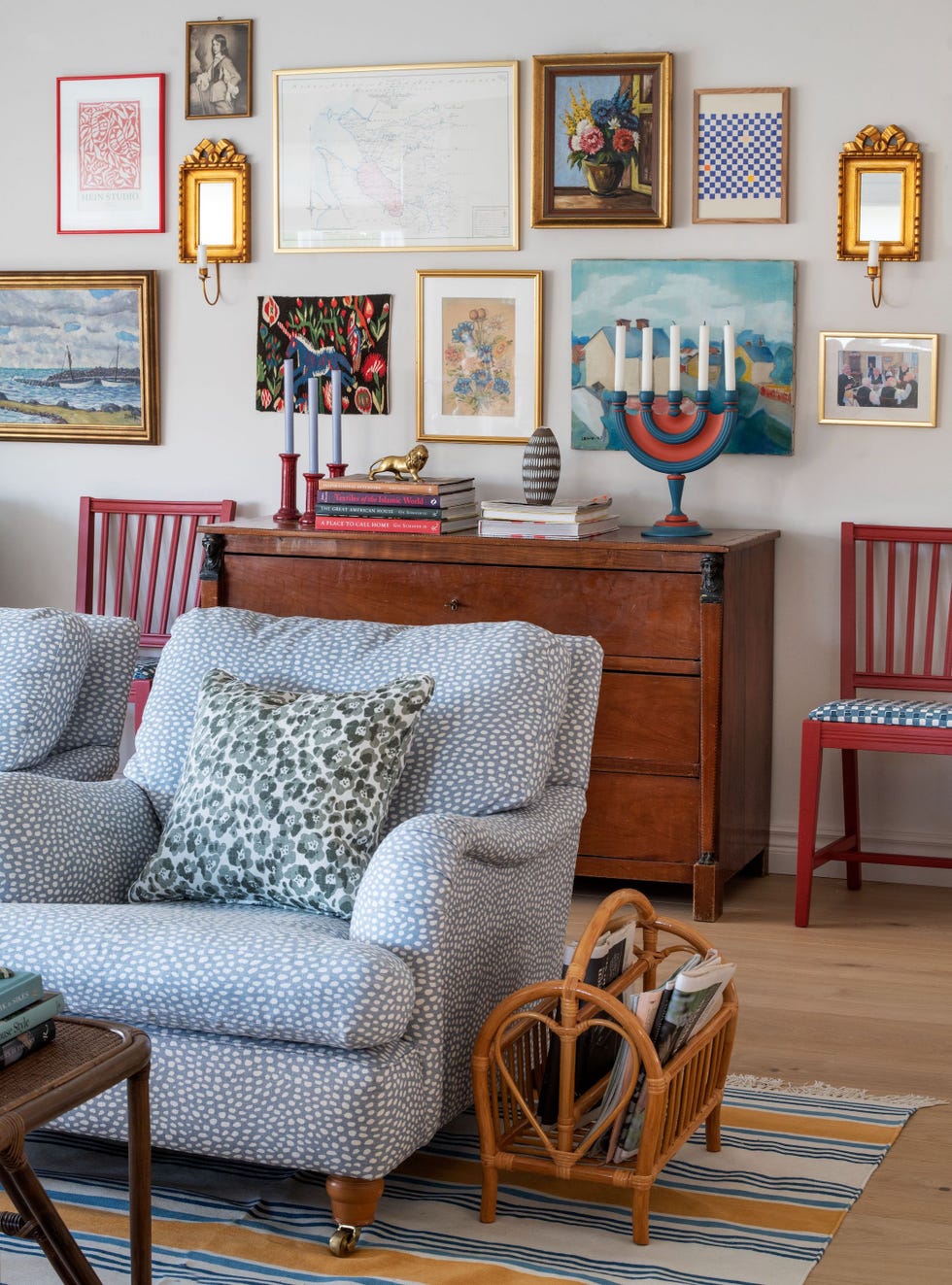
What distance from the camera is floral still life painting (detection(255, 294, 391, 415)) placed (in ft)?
14.6

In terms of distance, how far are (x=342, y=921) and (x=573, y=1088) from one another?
436 mm

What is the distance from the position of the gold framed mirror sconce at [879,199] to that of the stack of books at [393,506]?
1129 millimetres

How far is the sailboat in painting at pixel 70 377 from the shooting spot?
4707mm

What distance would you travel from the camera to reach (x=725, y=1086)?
2.82 m

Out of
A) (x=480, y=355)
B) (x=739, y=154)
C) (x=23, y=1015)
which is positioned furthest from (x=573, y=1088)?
(x=739, y=154)

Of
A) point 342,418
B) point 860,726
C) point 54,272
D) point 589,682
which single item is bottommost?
point 860,726

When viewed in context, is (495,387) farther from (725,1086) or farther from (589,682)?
(725,1086)

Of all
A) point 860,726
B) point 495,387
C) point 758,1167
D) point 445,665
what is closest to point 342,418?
point 495,387

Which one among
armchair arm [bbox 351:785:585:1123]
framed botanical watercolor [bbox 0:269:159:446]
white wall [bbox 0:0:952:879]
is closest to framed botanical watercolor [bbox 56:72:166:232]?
white wall [bbox 0:0:952:879]

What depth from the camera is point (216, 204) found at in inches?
178

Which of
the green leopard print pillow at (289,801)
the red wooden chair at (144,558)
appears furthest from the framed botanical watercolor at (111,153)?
the green leopard print pillow at (289,801)

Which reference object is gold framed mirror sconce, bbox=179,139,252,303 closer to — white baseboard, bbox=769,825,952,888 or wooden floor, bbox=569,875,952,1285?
wooden floor, bbox=569,875,952,1285

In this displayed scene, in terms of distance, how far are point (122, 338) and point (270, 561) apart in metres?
0.98

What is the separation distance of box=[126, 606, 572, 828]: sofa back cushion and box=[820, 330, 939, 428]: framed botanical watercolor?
1.72m
